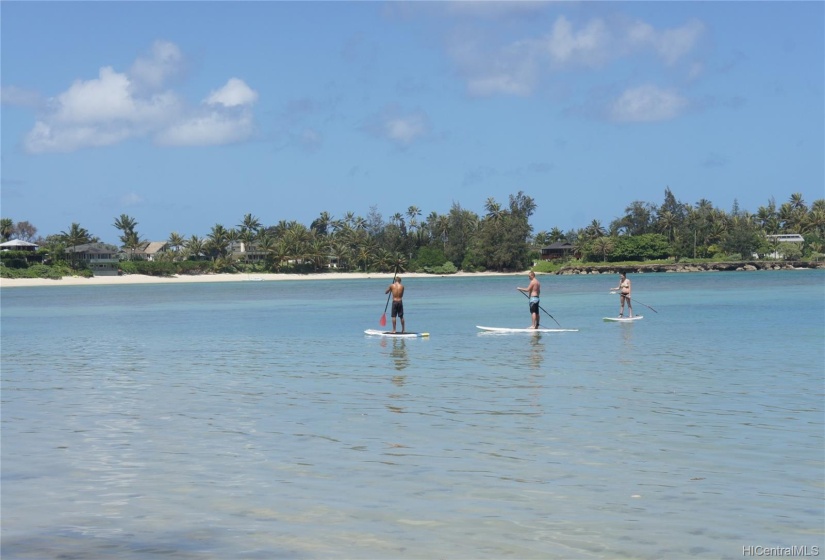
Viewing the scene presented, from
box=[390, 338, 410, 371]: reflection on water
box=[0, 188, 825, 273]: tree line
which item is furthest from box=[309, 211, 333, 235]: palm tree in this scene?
box=[390, 338, 410, 371]: reflection on water

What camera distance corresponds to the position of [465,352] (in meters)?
23.2

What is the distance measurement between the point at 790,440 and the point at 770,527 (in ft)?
12.1

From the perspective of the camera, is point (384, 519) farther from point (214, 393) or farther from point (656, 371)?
point (656, 371)

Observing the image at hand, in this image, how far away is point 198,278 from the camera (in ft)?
427

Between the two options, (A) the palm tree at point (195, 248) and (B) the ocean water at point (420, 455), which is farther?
(A) the palm tree at point (195, 248)

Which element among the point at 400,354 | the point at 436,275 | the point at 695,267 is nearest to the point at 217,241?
the point at 436,275

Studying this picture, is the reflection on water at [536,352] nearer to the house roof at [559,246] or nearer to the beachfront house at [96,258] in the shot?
the beachfront house at [96,258]

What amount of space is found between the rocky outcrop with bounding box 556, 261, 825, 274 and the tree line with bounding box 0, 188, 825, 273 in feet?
14.0

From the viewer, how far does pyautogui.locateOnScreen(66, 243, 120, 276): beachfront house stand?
13162 centimetres

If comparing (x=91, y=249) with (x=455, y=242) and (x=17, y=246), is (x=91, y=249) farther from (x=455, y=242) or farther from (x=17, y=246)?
(x=455, y=242)

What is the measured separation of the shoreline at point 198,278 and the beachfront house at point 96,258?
5214 millimetres

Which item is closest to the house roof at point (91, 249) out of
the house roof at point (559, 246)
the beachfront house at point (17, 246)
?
the beachfront house at point (17, 246)

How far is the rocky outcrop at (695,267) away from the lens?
138 metres

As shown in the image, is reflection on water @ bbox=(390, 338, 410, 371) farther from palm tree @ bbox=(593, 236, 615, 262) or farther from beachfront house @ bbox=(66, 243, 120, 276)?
palm tree @ bbox=(593, 236, 615, 262)
